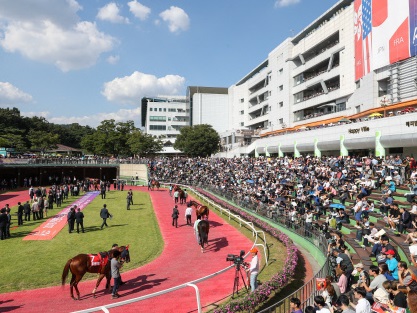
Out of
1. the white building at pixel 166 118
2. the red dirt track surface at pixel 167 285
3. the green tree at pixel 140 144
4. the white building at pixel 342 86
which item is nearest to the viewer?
the red dirt track surface at pixel 167 285

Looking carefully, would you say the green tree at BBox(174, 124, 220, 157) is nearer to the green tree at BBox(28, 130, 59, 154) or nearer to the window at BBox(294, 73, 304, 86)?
the window at BBox(294, 73, 304, 86)

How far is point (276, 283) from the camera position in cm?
910

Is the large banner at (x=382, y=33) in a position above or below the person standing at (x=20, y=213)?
above

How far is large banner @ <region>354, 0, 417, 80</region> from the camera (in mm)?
27172

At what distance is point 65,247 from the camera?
14719mm

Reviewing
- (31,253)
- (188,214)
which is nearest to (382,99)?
(188,214)

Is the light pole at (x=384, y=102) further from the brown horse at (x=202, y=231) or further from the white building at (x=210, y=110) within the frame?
the white building at (x=210, y=110)

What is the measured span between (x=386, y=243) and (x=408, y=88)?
24.2 m

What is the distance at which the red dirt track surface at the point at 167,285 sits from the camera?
9.00 meters

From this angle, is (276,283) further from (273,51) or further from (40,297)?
(273,51)

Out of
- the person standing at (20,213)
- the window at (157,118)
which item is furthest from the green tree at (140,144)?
the person standing at (20,213)

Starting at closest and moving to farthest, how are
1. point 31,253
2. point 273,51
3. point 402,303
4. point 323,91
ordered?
point 402,303 < point 31,253 < point 323,91 < point 273,51

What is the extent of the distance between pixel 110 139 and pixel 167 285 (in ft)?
188

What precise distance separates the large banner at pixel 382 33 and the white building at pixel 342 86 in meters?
0.09
